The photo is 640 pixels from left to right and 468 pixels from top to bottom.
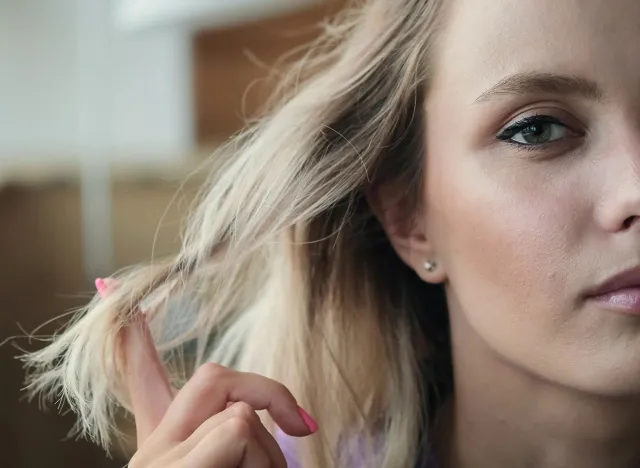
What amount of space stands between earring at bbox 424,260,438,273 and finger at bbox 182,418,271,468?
26cm

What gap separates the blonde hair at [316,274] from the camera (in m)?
0.78

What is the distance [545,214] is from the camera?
2.15 ft

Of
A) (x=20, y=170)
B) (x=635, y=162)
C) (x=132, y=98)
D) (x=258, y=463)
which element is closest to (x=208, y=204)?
(x=258, y=463)

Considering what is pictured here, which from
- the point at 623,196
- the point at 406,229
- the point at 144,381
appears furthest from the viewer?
the point at 406,229

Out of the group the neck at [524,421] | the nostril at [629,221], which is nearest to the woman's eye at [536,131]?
Answer: the nostril at [629,221]

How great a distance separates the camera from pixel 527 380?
76cm

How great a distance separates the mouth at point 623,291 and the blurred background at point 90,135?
0.95 m

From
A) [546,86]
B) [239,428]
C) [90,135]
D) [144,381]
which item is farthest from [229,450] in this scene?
[90,135]

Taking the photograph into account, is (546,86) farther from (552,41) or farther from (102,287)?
(102,287)

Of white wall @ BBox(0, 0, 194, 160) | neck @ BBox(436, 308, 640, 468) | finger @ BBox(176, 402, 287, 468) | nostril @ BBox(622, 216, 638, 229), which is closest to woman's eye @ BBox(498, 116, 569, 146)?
nostril @ BBox(622, 216, 638, 229)

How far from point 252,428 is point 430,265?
0.26 metres

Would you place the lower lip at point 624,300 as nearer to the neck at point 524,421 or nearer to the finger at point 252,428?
the neck at point 524,421

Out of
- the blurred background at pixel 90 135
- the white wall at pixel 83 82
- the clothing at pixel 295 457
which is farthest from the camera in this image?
the white wall at pixel 83 82

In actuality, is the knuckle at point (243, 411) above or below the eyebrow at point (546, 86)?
below
